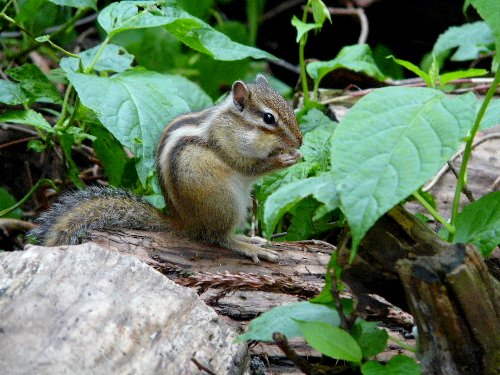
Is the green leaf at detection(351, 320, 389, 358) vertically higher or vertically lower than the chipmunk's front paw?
higher

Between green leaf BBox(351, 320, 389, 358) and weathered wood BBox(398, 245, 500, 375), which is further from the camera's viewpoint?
green leaf BBox(351, 320, 389, 358)

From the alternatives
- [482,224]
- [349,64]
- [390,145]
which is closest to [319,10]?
[349,64]

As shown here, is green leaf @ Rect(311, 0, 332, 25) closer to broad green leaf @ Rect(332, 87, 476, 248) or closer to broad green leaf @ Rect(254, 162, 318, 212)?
broad green leaf @ Rect(254, 162, 318, 212)

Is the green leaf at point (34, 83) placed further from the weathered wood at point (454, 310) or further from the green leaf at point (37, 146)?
the weathered wood at point (454, 310)

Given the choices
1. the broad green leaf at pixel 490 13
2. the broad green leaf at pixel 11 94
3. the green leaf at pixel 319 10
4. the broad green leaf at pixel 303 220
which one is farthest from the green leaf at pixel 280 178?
the broad green leaf at pixel 490 13

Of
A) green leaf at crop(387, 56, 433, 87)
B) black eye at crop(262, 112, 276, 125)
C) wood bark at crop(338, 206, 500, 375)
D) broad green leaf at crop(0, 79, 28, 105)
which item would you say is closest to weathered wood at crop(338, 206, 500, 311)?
wood bark at crop(338, 206, 500, 375)

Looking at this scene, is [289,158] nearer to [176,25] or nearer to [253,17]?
[176,25]

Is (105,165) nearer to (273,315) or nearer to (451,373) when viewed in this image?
(273,315)
